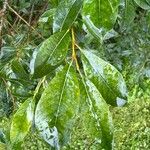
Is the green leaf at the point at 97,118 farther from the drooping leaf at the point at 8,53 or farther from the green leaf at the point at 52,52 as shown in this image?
the drooping leaf at the point at 8,53

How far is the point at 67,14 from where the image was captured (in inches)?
25.0

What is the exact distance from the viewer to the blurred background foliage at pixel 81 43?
3.39ft

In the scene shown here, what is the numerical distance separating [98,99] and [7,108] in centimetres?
119

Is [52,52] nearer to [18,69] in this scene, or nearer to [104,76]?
[104,76]

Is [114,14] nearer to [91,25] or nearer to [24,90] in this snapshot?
[91,25]

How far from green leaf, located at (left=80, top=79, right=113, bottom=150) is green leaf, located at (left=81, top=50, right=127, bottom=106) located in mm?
35

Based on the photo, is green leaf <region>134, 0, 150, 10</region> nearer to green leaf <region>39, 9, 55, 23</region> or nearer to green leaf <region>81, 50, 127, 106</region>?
green leaf <region>81, 50, 127, 106</region>

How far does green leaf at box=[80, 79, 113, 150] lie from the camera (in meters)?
0.55

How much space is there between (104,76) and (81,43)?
84 centimetres

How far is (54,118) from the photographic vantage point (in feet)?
1.80

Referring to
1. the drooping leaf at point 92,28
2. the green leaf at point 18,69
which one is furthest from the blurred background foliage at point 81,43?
the drooping leaf at point 92,28

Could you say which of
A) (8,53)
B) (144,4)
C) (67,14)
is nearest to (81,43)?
(8,53)

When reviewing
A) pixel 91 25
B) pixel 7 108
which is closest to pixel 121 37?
pixel 7 108

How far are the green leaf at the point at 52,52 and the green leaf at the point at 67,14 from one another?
25 millimetres
